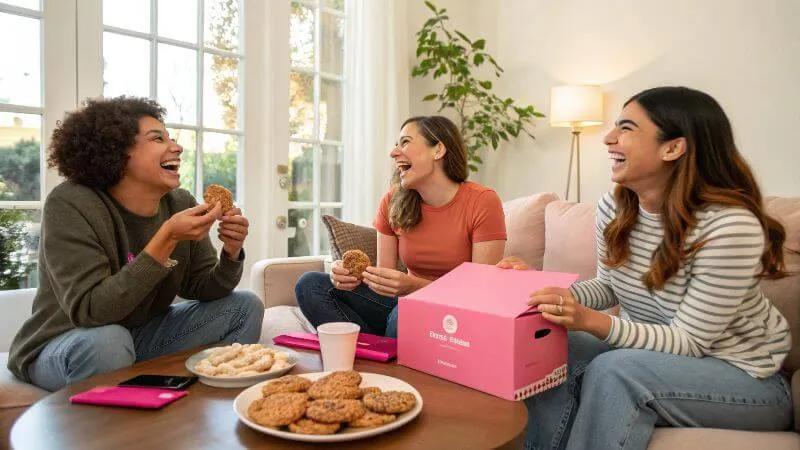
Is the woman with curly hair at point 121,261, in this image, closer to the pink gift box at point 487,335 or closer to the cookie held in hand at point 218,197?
the cookie held in hand at point 218,197

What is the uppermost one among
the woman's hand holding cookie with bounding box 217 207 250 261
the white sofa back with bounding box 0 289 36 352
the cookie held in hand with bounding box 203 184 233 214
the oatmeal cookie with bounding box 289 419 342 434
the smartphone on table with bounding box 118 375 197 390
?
the cookie held in hand with bounding box 203 184 233 214

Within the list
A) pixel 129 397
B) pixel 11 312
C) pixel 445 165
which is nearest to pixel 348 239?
pixel 445 165

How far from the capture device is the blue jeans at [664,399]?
115 centimetres

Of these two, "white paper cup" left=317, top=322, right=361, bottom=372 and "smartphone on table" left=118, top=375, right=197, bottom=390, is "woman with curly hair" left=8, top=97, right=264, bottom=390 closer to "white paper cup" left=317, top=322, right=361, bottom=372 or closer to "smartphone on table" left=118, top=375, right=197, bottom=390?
"smartphone on table" left=118, top=375, right=197, bottom=390

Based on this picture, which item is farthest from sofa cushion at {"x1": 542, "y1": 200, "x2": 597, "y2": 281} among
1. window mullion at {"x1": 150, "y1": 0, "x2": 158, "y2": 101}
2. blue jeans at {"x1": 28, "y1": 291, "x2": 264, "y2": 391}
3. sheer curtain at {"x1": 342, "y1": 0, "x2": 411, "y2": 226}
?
window mullion at {"x1": 150, "y1": 0, "x2": 158, "y2": 101}

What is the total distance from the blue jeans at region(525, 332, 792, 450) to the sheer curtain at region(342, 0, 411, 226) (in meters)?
2.32

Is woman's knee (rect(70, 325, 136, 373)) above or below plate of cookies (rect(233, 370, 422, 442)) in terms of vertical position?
below

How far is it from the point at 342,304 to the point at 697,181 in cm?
115

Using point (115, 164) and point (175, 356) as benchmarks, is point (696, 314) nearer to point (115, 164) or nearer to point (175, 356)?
point (175, 356)

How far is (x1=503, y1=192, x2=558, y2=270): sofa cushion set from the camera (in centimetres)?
242

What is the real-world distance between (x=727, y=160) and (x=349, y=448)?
1062mm

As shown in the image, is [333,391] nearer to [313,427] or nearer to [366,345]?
[313,427]

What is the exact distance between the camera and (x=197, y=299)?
182 centimetres

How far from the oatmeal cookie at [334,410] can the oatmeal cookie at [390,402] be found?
2cm
